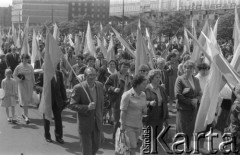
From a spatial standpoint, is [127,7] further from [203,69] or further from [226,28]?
[203,69]

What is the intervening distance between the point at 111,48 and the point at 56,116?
293 inches

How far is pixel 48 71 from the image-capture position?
759 cm

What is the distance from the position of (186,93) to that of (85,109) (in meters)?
1.71

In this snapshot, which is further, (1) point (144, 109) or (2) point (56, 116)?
(2) point (56, 116)

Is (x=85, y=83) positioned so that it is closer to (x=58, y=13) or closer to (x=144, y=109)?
(x=144, y=109)

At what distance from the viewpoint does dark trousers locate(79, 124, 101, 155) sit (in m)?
5.98

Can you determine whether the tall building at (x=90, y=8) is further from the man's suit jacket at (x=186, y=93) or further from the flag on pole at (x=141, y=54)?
the man's suit jacket at (x=186, y=93)

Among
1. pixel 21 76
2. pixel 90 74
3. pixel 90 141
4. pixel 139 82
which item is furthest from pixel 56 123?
pixel 139 82

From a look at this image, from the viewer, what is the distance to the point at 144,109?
6.09 metres

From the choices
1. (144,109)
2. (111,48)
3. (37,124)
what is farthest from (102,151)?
(111,48)

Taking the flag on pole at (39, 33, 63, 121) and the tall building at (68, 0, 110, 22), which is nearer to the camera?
the flag on pole at (39, 33, 63, 121)

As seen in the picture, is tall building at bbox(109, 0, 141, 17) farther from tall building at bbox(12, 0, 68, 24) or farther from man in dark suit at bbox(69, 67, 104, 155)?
man in dark suit at bbox(69, 67, 104, 155)

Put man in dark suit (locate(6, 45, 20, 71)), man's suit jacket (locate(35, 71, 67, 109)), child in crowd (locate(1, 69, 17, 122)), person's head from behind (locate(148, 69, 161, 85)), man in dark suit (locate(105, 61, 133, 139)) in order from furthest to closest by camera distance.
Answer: man in dark suit (locate(6, 45, 20, 71)) → child in crowd (locate(1, 69, 17, 122)) → man's suit jacket (locate(35, 71, 67, 109)) → man in dark suit (locate(105, 61, 133, 139)) → person's head from behind (locate(148, 69, 161, 85))

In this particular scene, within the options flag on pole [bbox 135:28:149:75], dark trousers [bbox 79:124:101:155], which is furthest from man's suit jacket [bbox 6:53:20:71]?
dark trousers [bbox 79:124:101:155]
